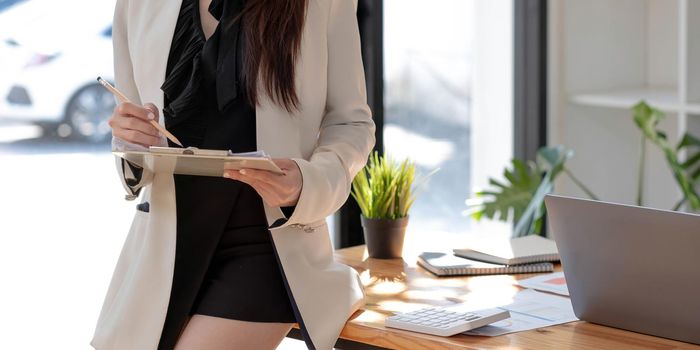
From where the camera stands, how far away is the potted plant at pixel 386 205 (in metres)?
2.44

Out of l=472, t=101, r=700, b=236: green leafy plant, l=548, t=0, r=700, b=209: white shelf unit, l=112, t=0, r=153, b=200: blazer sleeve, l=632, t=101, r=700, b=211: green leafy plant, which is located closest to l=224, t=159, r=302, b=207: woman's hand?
l=112, t=0, r=153, b=200: blazer sleeve

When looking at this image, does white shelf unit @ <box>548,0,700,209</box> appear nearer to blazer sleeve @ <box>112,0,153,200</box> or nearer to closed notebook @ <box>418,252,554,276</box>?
closed notebook @ <box>418,252,554,276</box>

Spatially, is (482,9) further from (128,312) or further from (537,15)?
(128,312)

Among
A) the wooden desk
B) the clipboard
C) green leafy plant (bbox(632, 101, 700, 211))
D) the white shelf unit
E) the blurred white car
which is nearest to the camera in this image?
the clipboard

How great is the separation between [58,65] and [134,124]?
3.70 ft

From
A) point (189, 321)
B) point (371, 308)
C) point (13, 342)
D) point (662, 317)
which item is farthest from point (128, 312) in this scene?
point (13, 342)

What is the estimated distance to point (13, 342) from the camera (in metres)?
2.76

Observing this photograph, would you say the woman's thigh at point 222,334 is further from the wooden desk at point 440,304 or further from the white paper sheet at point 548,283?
the white paper sheet at point 548,283

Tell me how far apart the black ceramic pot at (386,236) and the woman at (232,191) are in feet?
1.69

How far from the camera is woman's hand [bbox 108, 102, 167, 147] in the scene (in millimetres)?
1732

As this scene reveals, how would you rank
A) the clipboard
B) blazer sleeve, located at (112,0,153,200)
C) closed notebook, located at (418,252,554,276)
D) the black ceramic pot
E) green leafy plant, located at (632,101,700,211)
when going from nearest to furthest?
the clipboard
blazer sleeve, located at (112,0,153,200)
closed notebook, located at (418,252,554,276)
the black ceramic pot
green leafy plant, located at (632,101,700,211)

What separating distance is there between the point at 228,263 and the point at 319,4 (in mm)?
513

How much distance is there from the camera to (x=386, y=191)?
245cm

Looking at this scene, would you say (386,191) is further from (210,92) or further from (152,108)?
(152,108)
